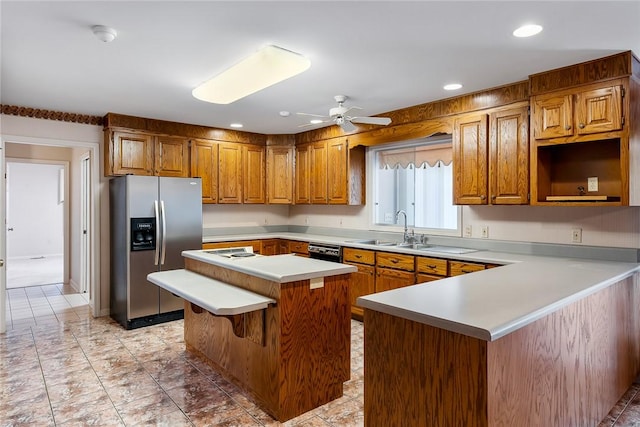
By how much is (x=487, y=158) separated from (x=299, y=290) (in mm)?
2240

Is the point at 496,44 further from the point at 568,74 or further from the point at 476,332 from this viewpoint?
the point at 476,332

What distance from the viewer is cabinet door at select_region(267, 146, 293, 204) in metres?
5.84

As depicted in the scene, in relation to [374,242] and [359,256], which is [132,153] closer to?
[359,256]

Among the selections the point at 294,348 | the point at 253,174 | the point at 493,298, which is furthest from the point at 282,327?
the point at 253,174

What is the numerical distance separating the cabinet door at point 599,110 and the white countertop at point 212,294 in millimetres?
2588

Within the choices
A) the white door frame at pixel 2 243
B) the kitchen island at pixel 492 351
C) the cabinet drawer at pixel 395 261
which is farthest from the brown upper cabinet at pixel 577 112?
the white door frame at pixel 2 243

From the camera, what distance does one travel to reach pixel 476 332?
4.59ft

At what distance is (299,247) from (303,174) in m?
1.10

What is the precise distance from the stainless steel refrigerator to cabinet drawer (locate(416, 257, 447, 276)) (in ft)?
8.61

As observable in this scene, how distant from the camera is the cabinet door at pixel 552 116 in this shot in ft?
9.76

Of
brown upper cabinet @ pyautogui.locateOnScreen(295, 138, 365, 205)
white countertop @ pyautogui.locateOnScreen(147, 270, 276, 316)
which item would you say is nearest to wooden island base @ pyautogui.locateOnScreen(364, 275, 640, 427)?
white countertop @ pyautogui.locateOnScreen(147, 270, 276, 316)

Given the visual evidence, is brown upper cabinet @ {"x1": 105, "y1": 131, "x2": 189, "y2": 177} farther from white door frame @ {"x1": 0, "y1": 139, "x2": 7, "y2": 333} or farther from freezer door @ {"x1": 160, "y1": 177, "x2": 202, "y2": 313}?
white door frame @ {"x1": 0, "y1": 139, "x2": 7, "y2": 333}

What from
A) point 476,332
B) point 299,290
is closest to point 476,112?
point 299,290

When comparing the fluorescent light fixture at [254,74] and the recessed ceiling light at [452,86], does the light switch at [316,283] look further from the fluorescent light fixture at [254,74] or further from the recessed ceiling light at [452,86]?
the recessed ceiling light at [452,86]
